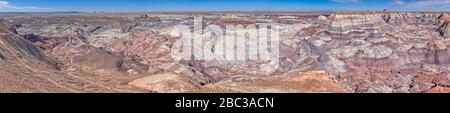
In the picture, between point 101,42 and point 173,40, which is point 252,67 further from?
point 101,42

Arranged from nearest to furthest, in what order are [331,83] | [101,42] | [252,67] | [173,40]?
[331,83] → [252,67] → [173,40] → [101,42]

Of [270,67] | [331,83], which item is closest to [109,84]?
[331,83]

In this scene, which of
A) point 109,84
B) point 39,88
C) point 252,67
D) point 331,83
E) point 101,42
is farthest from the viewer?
point 101,42

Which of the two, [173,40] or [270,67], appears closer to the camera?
[270,67]
